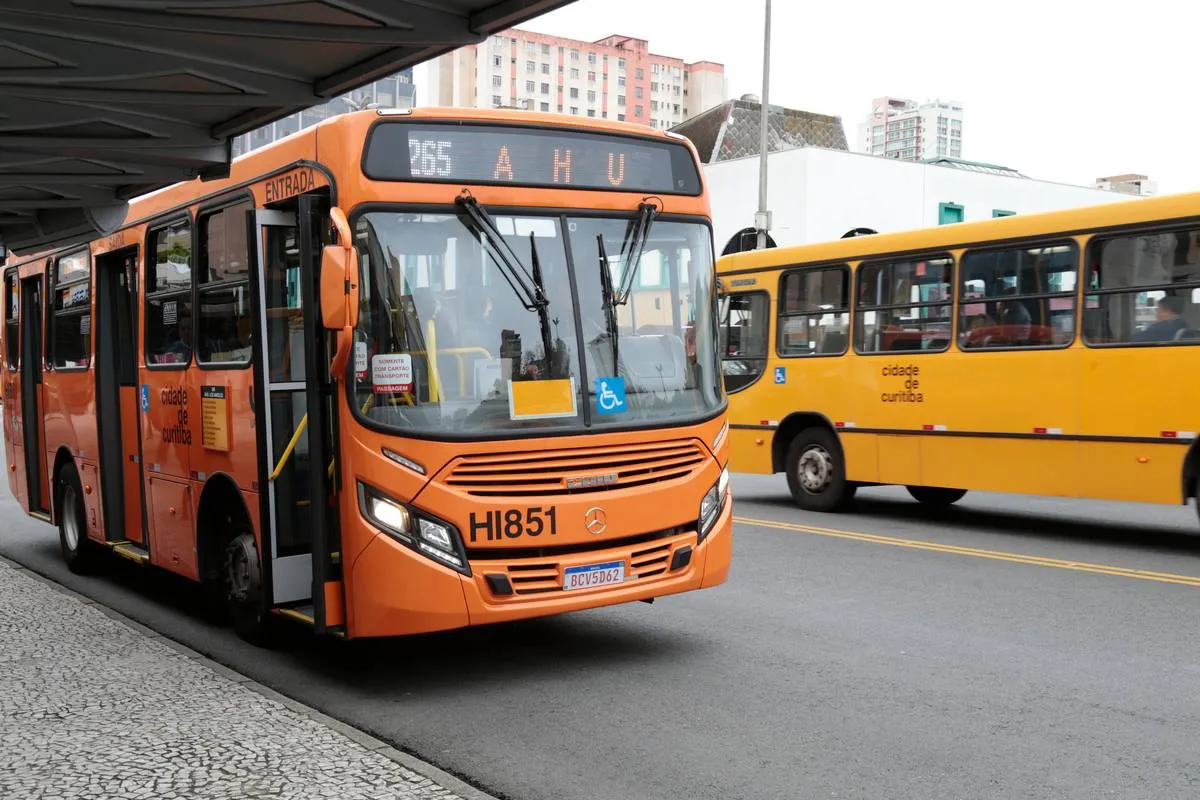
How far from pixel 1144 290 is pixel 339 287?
7.70m

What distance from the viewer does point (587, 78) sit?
156 meters

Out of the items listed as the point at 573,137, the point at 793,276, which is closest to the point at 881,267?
the point at 793,276

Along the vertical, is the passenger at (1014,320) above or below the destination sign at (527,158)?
below

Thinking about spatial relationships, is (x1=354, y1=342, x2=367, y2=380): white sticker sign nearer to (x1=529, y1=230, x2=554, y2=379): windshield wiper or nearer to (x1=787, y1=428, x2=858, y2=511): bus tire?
(x1=529, y1=230, x2=554, y2=379): windshield wiper

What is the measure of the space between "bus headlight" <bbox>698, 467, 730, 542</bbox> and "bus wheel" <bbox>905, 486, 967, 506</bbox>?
788 cm

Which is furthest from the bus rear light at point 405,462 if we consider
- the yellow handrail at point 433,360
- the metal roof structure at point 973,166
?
the metal roof structure at point 973,166

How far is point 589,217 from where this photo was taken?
22.9 feet

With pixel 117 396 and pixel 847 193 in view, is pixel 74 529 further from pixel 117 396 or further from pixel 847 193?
pixel 847 193

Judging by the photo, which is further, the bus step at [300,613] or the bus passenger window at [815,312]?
the bus passenger window at [815,312]

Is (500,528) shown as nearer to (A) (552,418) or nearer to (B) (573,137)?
(A) (552,418)

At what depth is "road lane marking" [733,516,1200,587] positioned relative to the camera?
975 centimetres

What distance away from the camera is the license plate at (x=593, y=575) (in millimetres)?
6566

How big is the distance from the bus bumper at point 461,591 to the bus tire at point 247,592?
1.16 meters

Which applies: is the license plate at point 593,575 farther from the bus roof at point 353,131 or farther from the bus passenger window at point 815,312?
the bus passenger window at point 815,312
